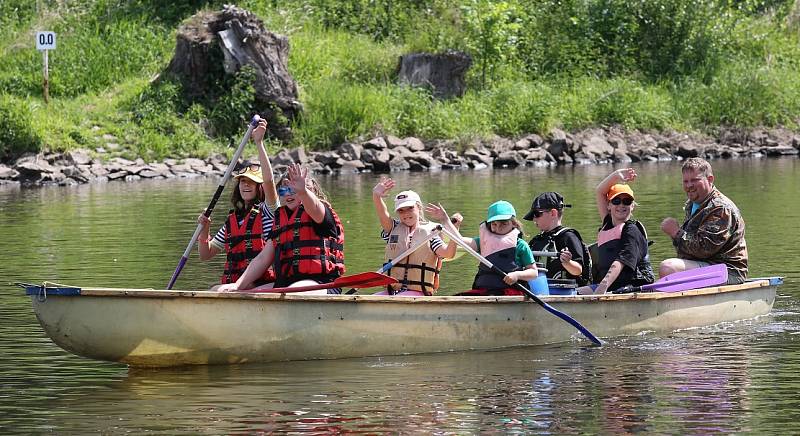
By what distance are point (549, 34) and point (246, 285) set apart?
2573 centimetres

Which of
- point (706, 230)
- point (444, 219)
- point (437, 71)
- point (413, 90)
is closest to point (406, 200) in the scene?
point (444, 219)

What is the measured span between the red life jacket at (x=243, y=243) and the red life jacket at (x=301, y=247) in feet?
1.19

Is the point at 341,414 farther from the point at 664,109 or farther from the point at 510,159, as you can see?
the point at 664,109

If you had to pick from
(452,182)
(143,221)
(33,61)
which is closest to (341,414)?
(143,221)

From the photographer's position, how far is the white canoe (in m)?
9.55

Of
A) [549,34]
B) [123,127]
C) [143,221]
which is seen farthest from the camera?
[549,34]

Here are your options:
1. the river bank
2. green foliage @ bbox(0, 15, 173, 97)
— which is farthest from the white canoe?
green foliage @ bbox(0, 15, 173, 97)

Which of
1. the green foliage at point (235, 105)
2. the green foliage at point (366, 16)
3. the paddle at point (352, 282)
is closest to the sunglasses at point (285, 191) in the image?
the paddle at point (352, 282)

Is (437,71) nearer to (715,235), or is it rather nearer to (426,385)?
(715,235)

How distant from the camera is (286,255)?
1055cm

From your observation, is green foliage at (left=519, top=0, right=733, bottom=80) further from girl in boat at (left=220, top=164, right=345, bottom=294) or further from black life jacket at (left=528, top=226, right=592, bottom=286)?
girl in boat at (left=220, top=164, right=345, bottom=294)

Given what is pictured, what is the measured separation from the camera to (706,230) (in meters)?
12.1

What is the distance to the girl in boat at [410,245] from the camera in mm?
10625

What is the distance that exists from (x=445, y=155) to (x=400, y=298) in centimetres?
2046
